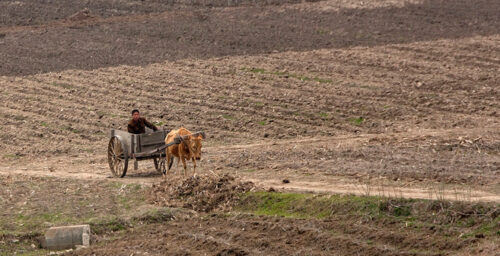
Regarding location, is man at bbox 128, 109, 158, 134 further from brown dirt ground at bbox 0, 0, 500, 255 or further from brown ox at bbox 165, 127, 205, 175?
brown ox at bbox 165, 127, 205, 175

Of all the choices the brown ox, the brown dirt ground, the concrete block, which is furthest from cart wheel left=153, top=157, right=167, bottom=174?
the concrete block

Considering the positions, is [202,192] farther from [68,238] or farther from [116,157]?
[116,157]

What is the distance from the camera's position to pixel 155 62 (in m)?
36.4

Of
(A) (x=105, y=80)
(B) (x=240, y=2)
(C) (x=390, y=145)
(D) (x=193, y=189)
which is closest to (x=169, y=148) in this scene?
(D) (x=193, y=189)

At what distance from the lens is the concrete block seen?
54.6ft

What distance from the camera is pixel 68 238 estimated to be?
1669 cm

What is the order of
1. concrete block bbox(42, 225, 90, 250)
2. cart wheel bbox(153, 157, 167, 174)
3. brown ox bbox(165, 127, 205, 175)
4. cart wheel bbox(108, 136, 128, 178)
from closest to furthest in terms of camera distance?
concrete block bbox(42, 225, 90, 250), brown ox bbox(165, 127, 205, 175), cart wheel bbox(153, 157, 167, 174), cart wheel bbox(108, 136, 128, 178)

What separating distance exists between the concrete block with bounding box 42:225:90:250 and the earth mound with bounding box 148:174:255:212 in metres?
2.48

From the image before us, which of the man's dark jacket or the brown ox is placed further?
the man's dark jacket

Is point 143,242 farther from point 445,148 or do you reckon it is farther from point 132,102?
point 132,102

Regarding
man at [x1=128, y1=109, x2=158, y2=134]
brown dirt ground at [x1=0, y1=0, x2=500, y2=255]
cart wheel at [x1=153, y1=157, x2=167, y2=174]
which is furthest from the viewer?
man at [x1=128, y1=109, x2=158, y2=134]

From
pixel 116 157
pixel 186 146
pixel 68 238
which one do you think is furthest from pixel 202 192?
pixel 116 157

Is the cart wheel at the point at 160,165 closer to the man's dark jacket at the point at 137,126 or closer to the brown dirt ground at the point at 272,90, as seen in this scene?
the brown dirt ground at the point at 272,90

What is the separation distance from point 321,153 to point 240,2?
74.7ft
